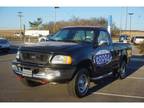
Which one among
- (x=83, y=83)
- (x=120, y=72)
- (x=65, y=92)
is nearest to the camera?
(x=83, y=83)

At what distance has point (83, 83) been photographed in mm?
8195

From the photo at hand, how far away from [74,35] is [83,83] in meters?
1.63

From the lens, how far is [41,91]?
8.66 metres

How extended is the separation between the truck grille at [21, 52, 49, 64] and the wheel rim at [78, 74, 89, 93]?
1.07m

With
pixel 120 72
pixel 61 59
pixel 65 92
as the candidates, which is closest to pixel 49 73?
pixel 61 59

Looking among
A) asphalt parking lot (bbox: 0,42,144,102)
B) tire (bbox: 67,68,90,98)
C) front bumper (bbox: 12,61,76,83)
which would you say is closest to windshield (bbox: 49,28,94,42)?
tire (bbox: 67,68,90,98)

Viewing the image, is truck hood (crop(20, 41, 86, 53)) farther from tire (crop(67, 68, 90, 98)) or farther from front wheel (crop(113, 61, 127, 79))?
front wheel (crop(113, 61, 127, 79))

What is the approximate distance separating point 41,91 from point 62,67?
5.11ft

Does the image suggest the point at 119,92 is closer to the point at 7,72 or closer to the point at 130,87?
the point at 130,87

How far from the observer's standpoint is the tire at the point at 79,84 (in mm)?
7711

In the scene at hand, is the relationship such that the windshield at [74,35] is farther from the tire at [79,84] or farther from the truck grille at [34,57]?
the truck grille at [34,57]

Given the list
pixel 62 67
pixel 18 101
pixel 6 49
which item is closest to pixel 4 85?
pixel 18 101

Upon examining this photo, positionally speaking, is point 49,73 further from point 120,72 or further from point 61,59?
point 120,72
